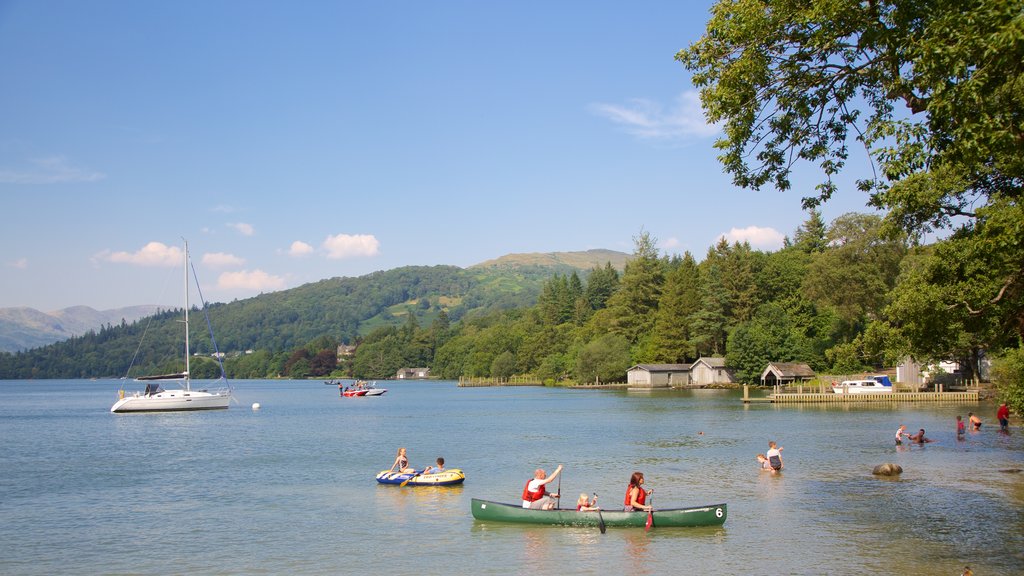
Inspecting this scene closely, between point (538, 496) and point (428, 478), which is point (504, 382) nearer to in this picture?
point (428, 478)

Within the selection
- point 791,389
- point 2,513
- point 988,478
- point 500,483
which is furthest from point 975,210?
point 791,389

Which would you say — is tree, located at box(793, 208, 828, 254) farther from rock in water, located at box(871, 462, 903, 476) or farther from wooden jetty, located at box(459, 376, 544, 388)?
rock in water, located at box(871, 462, 903, 476)

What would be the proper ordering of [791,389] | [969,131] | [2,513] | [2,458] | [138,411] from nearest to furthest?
[969,131]
[2,513]
[2,458]
[138,411]
[791,389]

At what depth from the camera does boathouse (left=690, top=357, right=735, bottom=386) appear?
113625mm

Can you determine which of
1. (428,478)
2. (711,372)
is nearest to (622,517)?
(428,478)

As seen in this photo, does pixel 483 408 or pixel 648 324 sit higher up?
pixel 648 324

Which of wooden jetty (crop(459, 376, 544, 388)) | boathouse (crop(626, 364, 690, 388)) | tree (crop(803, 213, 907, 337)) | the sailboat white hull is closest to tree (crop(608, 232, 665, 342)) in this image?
boathouse (crop(626, 364, 690, 388))

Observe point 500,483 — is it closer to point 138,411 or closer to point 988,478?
point 988,478

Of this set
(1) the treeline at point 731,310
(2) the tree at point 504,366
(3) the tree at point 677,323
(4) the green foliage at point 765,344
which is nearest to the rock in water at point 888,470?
→ (1) the treeline at point 731,310

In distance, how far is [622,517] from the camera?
22.3m

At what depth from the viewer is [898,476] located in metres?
30.4

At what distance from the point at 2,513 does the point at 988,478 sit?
3521cm

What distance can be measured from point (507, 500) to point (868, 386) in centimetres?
6351

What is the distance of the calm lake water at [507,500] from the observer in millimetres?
19953
